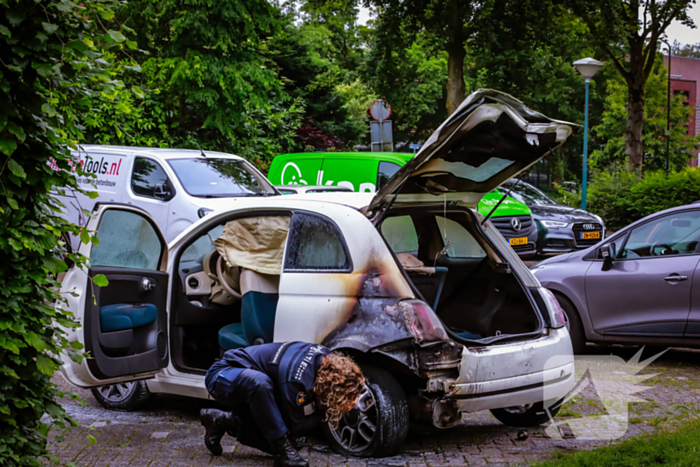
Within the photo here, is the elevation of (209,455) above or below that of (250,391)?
below

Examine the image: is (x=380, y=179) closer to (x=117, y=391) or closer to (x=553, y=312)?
(x=117, y=391)

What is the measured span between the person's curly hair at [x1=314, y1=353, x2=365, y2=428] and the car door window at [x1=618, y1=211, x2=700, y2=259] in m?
4.49

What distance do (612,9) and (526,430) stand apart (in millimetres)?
18750

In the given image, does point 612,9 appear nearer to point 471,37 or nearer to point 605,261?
point 471,37

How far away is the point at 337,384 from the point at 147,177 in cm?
889

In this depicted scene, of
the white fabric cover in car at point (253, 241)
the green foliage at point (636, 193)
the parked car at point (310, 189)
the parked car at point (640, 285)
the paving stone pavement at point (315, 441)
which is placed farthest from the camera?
the green foliage at point (636, 193)

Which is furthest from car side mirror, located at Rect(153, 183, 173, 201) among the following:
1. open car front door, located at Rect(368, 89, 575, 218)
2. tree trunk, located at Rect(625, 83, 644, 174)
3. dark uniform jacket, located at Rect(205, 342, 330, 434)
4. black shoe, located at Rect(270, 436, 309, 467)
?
tree trunk, located at Rect(625, 83, 644, 174)

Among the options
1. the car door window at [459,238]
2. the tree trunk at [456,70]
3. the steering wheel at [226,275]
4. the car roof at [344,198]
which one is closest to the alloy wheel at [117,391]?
the steering wheel at [226,275]

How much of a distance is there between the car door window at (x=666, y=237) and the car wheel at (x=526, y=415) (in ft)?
9.07

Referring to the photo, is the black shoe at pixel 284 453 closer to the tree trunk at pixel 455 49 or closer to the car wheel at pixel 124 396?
the car wheel at pixel 124 396

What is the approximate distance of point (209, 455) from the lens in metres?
5.05

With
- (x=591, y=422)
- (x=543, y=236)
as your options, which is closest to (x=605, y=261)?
(x=591, y=422)

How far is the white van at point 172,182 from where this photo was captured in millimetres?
11430

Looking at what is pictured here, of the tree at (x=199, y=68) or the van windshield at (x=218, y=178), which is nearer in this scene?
the van windshield at (x=218, y=178)
